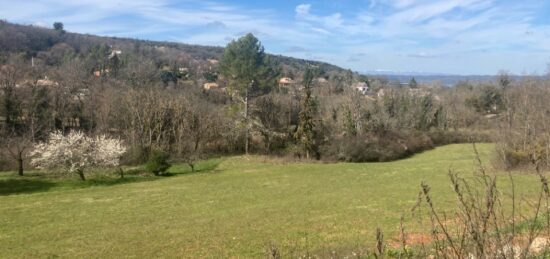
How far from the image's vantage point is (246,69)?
55125 mm

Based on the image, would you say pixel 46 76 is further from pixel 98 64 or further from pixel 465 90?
pixel 465 90

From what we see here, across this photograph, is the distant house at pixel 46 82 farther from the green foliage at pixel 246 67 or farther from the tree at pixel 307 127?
the tree at pixel 307 127

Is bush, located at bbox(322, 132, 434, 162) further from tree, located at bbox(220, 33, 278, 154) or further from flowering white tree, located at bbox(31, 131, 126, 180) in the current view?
flowering white tree, located at bbox(31, 131, 126, 180)

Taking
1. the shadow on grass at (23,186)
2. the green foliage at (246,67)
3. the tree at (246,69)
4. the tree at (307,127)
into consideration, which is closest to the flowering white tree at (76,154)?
the shadow on grass at (23,186)

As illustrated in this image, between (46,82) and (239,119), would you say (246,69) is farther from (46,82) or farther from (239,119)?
(46,82)

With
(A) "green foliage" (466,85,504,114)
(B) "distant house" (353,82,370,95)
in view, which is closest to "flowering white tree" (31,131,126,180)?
(B) "distant house" (353,82,370,95)

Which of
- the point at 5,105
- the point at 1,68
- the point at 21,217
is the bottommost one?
the point at 21,217

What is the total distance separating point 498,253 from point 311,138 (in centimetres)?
4332

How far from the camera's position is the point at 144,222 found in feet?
65.7

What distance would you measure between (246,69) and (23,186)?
2869cm

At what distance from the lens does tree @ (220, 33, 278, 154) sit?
55.3m

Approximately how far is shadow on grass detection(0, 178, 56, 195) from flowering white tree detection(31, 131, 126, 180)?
1921 millimetres

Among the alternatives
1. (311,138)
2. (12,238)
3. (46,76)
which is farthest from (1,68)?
(12,238)

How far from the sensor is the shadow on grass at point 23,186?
32125mm
